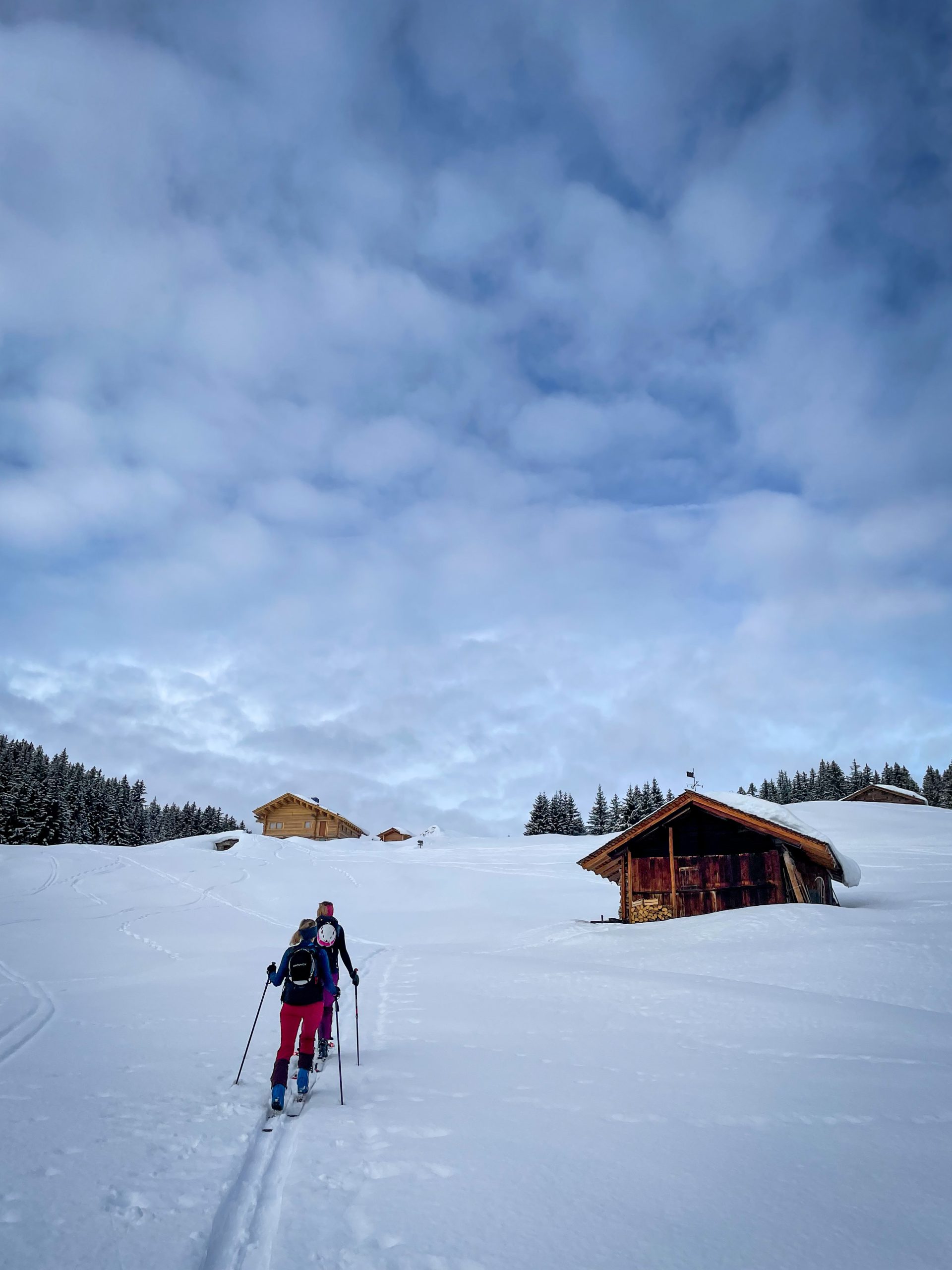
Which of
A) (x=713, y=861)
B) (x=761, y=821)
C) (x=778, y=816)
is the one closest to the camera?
(x=761, y=821)

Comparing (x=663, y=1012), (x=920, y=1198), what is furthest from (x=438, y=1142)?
(x=663, y=1012)

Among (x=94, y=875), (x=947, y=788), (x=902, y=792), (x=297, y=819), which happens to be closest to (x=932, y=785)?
(x=947, y=788)

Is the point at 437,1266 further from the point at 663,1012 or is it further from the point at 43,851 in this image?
the point at 43,851

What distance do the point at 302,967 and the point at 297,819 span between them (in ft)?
244

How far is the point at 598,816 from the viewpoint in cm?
8444

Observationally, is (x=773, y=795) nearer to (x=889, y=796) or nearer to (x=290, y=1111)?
(x=889, y=796)

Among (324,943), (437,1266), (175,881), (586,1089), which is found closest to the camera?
(437,1266)

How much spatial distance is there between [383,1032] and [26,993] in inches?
303

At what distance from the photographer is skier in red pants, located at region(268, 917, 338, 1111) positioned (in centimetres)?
702

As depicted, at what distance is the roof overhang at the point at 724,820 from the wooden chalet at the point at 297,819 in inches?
2310

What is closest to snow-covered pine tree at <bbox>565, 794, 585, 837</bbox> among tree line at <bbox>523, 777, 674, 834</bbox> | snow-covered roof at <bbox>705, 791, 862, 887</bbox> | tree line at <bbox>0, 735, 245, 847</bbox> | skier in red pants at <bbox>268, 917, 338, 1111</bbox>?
tree line at <bbox>523, 777, 674, 834</bbox>

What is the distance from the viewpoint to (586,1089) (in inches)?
277

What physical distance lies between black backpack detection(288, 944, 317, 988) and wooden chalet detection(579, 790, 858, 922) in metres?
16.1

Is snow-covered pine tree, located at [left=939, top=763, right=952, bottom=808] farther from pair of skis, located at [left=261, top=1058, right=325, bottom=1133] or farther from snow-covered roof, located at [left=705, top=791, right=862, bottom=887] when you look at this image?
pair of skis, located at [left=261, top=1058, right=325, bottom=1133]
